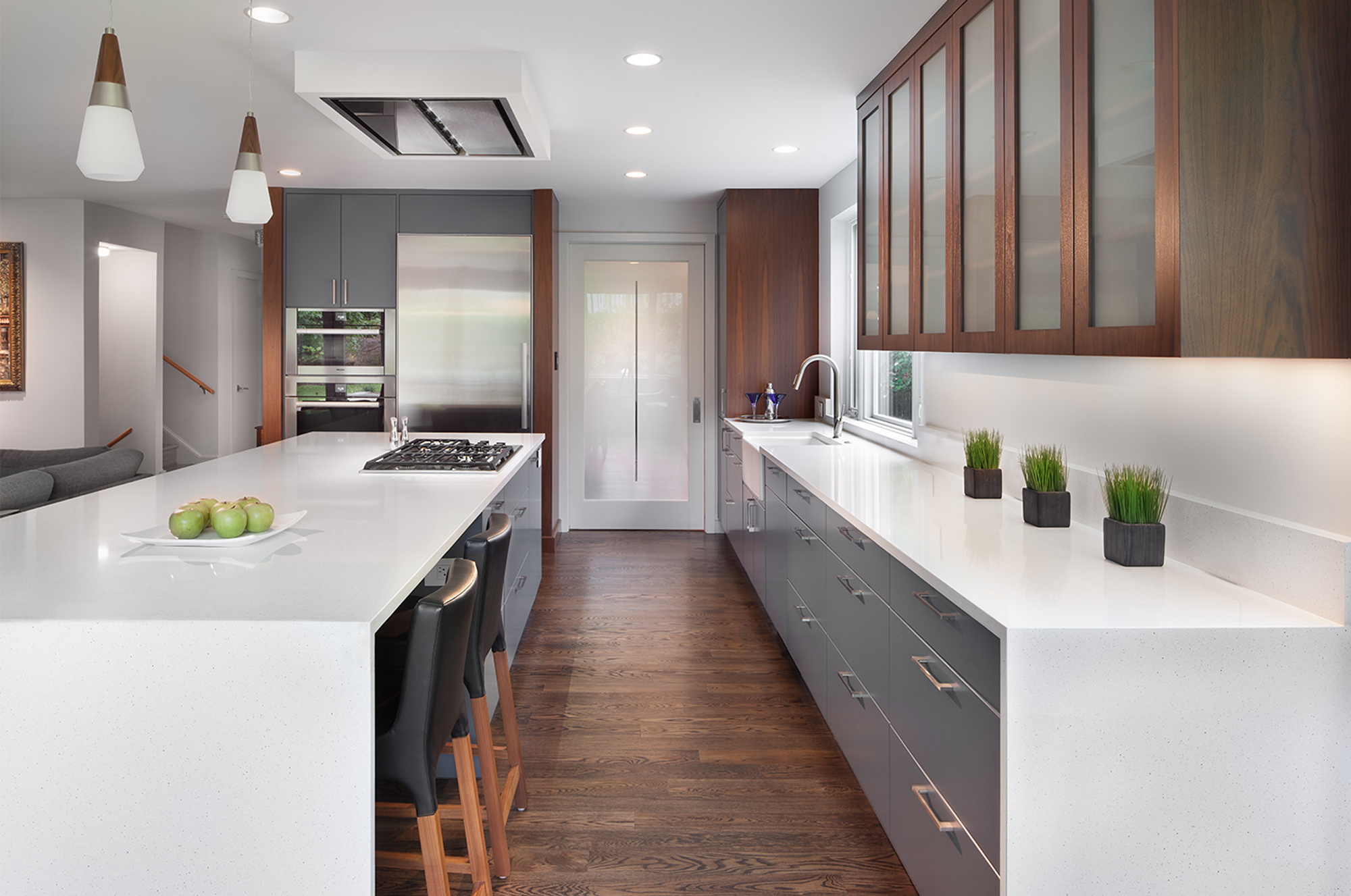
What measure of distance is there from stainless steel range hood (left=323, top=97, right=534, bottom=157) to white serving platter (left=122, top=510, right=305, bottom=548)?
1876mm

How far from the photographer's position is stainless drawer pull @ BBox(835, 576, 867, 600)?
2.36 m

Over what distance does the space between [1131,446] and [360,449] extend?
3.12 meters

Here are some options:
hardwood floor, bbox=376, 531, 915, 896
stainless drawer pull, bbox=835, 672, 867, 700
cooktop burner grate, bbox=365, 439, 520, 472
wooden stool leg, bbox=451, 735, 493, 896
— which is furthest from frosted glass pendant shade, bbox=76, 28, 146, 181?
stainless drawer pull, bbox=835, 672, 867, 700

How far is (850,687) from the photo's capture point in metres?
2.50

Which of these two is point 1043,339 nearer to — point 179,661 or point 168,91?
point 179,661

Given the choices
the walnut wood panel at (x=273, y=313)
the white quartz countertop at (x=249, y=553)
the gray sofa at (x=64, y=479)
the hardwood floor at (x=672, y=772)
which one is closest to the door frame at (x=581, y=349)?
the walnut wood panel at (x=273, y=313)

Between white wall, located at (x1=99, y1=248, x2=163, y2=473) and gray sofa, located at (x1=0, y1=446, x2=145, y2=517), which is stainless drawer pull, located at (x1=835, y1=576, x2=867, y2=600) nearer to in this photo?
gray sofa, located at (x1=0, y1=446, x2=145, y2=517)

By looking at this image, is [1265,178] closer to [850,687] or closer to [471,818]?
[850,687]

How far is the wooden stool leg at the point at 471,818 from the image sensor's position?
71.6 inches

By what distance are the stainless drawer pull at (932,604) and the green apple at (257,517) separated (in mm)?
1424

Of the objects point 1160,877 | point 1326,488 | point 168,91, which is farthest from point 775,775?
point 168,91

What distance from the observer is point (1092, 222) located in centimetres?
180

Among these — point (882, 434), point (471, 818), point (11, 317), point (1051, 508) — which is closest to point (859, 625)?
point (1051, 508)

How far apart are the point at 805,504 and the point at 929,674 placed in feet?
4.72
